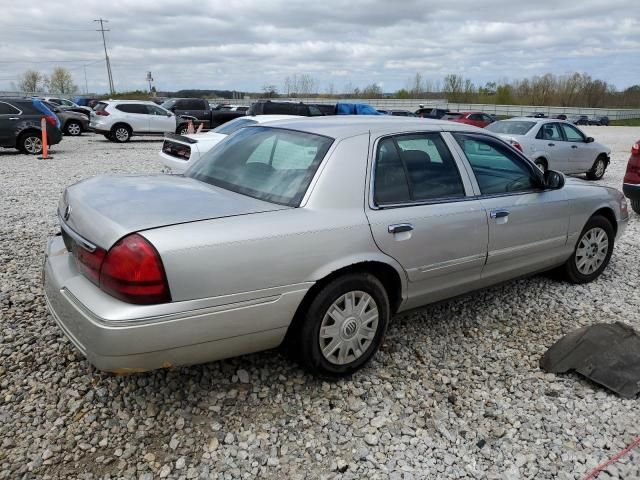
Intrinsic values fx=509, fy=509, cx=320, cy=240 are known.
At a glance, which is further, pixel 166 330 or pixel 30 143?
pixel 30 143

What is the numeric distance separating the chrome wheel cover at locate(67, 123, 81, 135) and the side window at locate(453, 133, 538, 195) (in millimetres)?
21749

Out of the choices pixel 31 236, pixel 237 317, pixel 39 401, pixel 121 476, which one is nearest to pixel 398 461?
pixel 237 317

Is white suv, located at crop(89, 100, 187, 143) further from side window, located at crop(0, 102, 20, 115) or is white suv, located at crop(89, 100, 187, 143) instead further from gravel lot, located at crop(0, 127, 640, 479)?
gravel lot, located at crop(0, 127, 640, 479)

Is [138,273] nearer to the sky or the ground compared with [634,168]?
nearer to the sky

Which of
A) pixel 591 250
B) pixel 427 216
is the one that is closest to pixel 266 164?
pixel 427 216

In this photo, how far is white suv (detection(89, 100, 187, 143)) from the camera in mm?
18891

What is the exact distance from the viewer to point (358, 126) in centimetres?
339

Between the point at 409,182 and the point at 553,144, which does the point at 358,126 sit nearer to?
the point at 409,182

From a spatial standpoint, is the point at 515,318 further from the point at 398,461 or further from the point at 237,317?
the point at 237,317

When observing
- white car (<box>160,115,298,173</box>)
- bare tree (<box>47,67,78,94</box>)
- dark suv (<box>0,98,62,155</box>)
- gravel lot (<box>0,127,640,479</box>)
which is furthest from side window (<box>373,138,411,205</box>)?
bare tree (<box>47,67,78,94</box>)

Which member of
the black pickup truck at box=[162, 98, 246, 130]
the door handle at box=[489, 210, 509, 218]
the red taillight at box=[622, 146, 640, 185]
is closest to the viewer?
the door handle at box=[489, 210, 509, 218]

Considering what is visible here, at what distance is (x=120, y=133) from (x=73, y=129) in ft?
12.9

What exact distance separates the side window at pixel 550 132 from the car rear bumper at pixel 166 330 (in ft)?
33.9

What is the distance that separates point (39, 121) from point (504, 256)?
14.3 m
